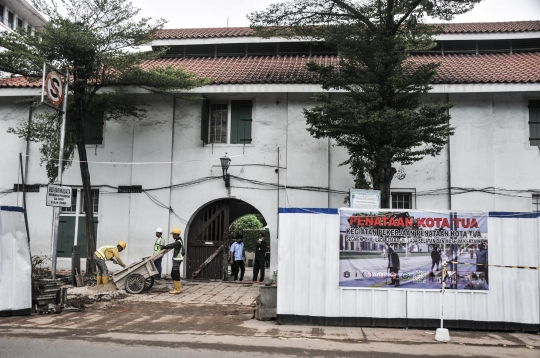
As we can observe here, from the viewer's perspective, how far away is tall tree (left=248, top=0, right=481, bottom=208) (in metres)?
12.5

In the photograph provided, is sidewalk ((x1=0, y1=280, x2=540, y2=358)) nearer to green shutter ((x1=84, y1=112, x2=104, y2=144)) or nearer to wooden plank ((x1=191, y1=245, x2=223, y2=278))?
wooden plank ((x1=191, y1=245, x2=223, y2=278))

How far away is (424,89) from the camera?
1315 cm

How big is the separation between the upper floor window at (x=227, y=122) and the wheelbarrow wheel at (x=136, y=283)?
5616 millimetres

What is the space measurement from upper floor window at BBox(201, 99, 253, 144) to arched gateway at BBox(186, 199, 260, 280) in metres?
2.25

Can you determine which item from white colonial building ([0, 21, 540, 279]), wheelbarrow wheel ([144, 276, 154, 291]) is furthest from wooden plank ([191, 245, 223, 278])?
wheelbarrow wheel ([144, 276, 154, 291])

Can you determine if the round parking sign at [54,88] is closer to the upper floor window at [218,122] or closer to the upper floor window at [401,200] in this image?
the upper floor window at [218,122]

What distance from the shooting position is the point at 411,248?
9711mm

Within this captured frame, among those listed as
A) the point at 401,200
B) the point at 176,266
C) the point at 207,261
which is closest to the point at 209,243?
the point at 207,261

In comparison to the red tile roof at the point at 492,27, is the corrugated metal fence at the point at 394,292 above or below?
below

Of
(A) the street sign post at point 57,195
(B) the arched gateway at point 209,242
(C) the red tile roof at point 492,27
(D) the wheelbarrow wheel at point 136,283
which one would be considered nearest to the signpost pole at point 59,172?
(A) the street sign post at point 57,195

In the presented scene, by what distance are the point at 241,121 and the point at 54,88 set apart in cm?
638

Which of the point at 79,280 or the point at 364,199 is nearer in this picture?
the point at 364,199

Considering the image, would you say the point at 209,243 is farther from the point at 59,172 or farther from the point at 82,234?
the point at 59,172

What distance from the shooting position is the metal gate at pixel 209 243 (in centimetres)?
1728
